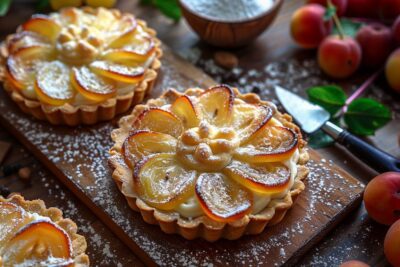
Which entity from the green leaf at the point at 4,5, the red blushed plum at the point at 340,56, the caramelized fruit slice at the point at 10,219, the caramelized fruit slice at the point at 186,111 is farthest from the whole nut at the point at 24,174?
the red blushed plum at the point at 340,56

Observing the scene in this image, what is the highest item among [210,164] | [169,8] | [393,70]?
[393,70]

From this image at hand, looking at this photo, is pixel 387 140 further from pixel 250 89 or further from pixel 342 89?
pixel 250 89

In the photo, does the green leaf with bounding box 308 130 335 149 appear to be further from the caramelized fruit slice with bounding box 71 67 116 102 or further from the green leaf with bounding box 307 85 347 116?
the caramelized fruit slice with bounding box 71 67 116 102

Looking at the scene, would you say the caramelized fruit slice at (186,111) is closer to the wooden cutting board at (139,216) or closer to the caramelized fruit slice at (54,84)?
the wooden cutting board at (139,216)

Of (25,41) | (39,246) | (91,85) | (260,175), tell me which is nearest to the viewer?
(39,246)

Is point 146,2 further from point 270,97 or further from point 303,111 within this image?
point 303,111

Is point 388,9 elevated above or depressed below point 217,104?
above

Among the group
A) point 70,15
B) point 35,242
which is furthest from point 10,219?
point 70,15

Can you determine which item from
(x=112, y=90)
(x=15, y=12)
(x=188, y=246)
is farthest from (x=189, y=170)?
(x=15, y=12)
